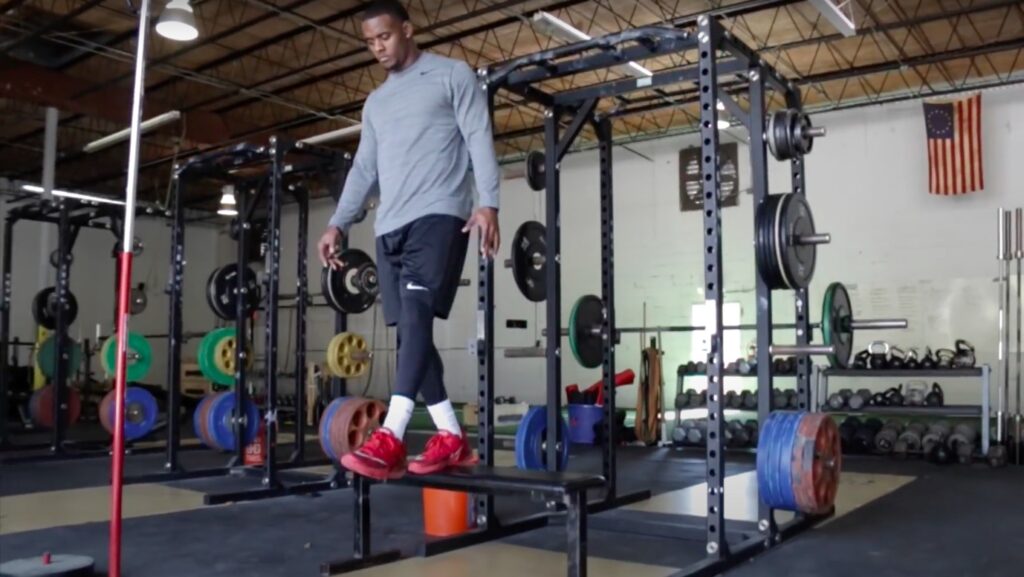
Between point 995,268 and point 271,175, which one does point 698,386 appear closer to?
point 995,268

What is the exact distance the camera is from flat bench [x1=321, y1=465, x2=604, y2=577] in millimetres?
1922

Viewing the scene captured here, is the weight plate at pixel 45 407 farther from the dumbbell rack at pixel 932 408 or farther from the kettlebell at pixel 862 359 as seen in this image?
the kettlebell at pixel 862 359

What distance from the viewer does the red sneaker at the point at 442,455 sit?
2092mm

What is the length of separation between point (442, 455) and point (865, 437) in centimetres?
429

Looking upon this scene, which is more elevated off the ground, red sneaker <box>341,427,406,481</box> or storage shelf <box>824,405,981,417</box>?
red sneaker <box>341,427,406,481</box>

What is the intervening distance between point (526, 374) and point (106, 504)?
6.00 metres

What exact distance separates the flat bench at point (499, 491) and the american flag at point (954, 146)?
6056mm

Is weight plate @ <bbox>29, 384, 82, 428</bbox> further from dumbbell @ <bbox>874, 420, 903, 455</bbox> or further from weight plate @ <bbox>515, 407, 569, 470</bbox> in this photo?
dumbbell @ <bbox>874, 420, 903, 455</bbox>

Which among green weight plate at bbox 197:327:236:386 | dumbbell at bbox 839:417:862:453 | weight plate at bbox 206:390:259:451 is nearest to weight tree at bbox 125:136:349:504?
weight plate at bbox 206:390:259:451

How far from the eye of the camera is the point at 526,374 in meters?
9.34

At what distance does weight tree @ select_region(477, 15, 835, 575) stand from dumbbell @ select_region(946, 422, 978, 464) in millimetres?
2634

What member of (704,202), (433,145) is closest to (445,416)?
(433,145)

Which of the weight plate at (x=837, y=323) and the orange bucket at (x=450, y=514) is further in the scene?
the weight plate at (x=837, y=323)

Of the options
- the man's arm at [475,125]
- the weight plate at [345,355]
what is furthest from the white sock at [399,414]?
the weight plate at [345,355]
